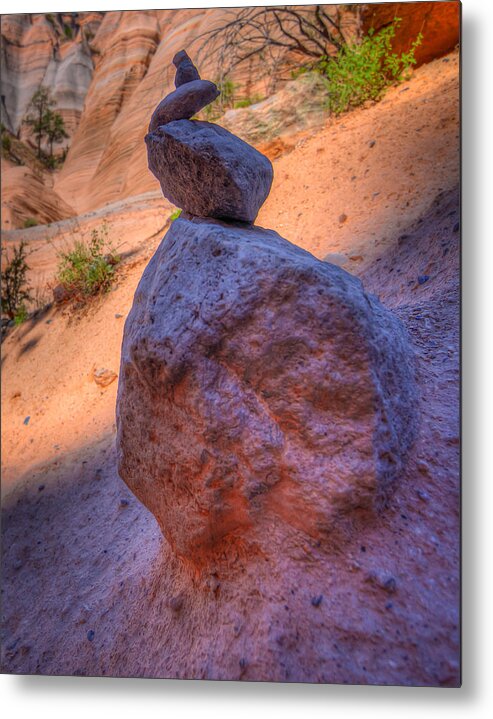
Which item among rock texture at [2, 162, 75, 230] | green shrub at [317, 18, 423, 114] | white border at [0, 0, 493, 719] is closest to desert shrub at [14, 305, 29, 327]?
rock texture at [2, 162, 75, 230]

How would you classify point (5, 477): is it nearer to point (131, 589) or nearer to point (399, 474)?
point (131, 589)

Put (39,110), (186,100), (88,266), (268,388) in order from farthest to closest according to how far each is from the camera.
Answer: (88,266) → (39,110) → (186,100) → (268,388)

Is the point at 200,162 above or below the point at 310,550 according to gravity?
above

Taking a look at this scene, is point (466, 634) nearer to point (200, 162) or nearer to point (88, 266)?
point (200, 162)

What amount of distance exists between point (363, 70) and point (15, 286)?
2.21 meters

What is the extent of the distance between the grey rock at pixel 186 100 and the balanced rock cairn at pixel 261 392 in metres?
0.46

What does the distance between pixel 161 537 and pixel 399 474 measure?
896 mm

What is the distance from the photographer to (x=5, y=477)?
2.35 meters

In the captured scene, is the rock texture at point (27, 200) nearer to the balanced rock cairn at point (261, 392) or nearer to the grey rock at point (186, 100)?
the grey rock at point (186, 100)

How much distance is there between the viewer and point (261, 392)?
1.20 metres

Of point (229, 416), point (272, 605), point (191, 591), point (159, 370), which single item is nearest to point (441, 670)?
point (272, 605)

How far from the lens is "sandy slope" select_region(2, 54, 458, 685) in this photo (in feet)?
3.92

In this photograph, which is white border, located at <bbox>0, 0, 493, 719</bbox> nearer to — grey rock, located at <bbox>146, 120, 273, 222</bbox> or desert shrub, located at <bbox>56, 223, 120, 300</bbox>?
grey rock, located at <bbox>146, 120, 273, 222</bbox>

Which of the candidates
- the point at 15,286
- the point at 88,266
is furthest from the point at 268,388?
the point at 88,266
